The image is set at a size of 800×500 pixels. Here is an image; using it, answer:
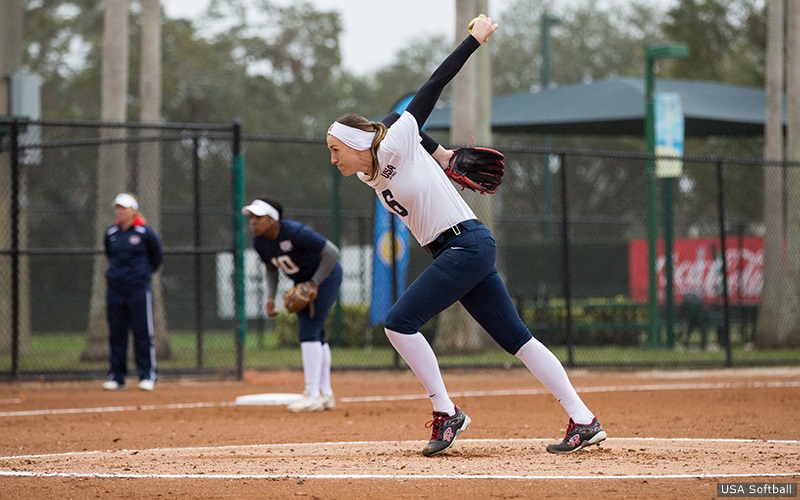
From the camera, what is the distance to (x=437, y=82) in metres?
6.40

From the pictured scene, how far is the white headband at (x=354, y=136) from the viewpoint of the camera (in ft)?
20.9

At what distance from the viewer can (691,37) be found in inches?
1544

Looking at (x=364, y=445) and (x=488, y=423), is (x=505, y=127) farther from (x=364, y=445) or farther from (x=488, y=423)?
(x=364, y=445)

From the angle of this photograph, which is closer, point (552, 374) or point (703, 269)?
point (552, 374)

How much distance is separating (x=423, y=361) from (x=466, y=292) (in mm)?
499

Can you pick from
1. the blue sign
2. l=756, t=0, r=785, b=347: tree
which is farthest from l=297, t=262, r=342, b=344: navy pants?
l=756, t=0, r=785, b=347: tree

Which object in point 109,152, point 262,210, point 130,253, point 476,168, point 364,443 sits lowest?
point 364,443

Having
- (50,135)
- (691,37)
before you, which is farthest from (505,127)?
(691,37)

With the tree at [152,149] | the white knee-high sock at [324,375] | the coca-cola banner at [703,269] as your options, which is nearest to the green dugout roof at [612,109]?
the coca-cola banner at [703,269]

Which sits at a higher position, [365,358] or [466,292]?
[466,292]

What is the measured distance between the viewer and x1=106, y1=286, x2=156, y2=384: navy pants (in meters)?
13.0

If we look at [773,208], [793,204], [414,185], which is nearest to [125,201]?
[414,185]

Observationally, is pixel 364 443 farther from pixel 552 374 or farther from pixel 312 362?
pixel 312 362

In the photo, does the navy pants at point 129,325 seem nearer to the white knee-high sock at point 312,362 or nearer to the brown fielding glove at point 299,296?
the white knee-high sock at point 312,362
